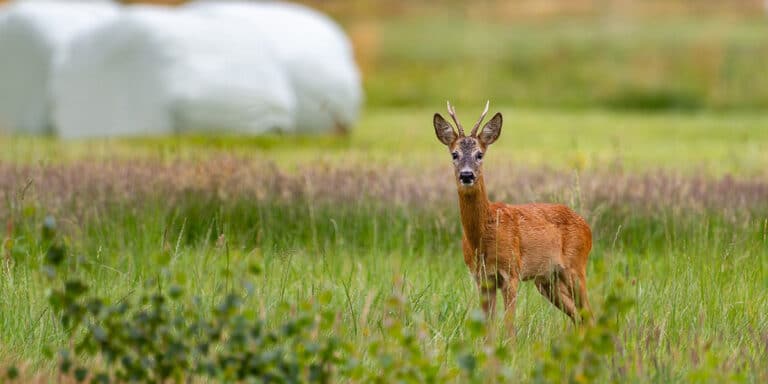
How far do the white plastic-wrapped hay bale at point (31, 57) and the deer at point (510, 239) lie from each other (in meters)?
12.2

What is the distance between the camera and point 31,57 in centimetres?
1789

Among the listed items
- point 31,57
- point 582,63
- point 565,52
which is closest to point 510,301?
point 31,57

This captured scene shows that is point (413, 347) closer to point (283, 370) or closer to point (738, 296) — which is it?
point (283, 370)

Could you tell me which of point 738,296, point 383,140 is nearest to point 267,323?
point 738,296

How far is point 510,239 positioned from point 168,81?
34.6ft

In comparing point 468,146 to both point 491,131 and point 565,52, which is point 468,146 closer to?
point 491,131

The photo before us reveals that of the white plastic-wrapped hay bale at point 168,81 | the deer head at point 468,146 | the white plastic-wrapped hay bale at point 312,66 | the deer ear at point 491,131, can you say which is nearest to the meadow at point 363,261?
the deer head at point 468,146

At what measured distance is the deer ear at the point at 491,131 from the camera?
5.89 metres

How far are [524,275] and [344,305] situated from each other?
34.4 inches

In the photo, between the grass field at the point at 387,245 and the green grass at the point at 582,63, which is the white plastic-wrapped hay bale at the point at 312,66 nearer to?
the grass field at the point at 387,245

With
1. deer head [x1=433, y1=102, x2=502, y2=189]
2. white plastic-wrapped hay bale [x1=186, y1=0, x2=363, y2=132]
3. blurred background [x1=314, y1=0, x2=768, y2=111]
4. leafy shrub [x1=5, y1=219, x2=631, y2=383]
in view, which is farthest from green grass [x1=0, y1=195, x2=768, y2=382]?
blurred background [x1=314, y1=0, x2=768, y2=111]

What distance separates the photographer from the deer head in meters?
5.74

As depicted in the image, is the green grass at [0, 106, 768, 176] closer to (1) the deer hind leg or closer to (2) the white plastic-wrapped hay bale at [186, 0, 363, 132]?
(2) the white plastic-wrapped hay bale at [186, 0, 363, 132]

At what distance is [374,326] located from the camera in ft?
18.5
